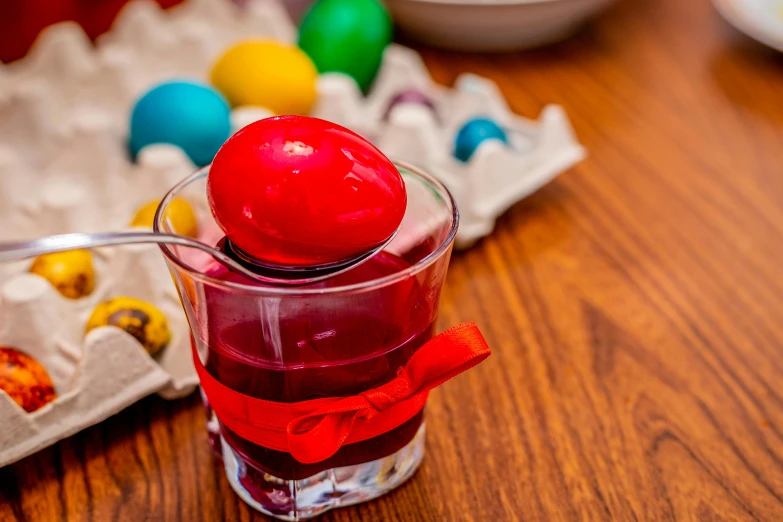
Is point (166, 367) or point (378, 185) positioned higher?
point (378, 185)

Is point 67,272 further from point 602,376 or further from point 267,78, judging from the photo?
point 602,376

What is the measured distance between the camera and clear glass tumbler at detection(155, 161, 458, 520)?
0.38m

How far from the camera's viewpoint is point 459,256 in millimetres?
687

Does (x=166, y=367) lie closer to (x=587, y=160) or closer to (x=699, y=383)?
(x=699, y=383)

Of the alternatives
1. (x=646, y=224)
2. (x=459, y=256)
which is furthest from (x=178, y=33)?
(x=646, y=224)

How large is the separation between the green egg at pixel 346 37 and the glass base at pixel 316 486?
21.2 inches

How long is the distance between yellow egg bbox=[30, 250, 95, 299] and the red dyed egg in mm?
245

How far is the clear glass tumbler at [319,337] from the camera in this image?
38 cm

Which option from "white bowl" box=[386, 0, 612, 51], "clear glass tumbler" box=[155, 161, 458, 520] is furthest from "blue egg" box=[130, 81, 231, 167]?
"white bowl" box=[386, 0, 612, 51]

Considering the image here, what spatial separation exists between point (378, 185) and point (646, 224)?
17.3 inches

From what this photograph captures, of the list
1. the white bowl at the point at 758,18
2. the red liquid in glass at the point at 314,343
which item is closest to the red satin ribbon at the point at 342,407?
the red liquid in glass at the point at 314,343

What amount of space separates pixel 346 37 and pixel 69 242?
61cm

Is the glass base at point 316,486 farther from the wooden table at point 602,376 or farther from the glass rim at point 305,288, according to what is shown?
the glass rim at point 305,288

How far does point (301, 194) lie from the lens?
365 millimetres
